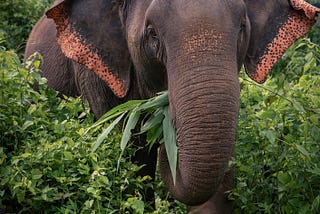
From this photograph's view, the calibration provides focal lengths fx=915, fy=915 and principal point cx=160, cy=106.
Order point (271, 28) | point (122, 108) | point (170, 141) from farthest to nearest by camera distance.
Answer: point (271, 28) < point (122, 108) < point (170, 141)

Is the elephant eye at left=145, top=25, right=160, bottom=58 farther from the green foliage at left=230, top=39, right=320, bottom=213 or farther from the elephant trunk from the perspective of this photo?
the green foliage at left=230, top=39, right=320, bottom=213

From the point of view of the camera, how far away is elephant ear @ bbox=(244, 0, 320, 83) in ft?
16.1

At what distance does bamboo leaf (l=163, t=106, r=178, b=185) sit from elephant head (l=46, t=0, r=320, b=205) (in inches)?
1.3

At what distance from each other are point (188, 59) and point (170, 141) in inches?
15.8

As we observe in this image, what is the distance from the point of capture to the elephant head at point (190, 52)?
389 centimetres

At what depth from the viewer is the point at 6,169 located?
4516 millimetres

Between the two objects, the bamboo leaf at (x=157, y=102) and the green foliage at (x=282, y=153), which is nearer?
the bamboo leaf at (x=157, y=102)

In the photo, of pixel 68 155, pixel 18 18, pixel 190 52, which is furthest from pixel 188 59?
pixel 18 18

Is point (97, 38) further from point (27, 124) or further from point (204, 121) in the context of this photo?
point (204, 121)

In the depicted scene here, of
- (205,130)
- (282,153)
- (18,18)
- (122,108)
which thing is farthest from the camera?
(18,18)

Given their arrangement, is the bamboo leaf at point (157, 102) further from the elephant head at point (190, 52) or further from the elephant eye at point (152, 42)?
the elephant eye at point (152, 42)

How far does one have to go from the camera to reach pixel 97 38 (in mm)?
5125

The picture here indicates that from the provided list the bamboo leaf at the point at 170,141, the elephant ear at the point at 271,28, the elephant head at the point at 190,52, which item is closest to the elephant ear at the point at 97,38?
the elephant head at the point at 190,52

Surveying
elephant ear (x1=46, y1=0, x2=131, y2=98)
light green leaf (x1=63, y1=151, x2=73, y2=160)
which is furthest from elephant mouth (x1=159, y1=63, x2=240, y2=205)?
A: elephant ear (x1=46, y1=0, x2=131, y2=98)
